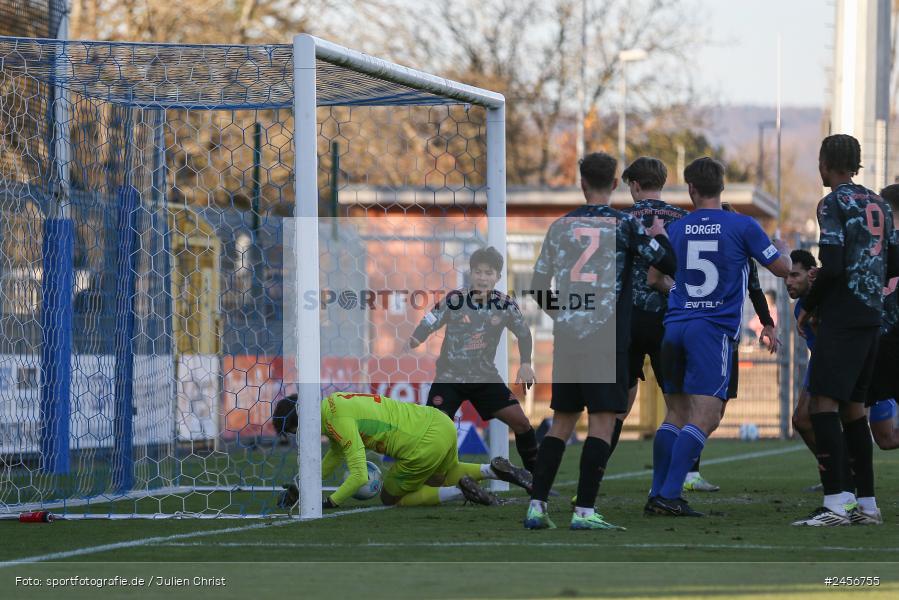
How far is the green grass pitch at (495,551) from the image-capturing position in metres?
5.01

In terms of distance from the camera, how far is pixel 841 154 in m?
7.12

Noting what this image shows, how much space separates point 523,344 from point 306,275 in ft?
5.13

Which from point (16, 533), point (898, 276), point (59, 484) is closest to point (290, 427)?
point (16, 533)

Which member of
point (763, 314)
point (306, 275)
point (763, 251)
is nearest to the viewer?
point (763, 251)

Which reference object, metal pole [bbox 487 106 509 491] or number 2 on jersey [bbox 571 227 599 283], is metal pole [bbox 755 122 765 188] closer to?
metal pole [bbox 487 106 509 491]

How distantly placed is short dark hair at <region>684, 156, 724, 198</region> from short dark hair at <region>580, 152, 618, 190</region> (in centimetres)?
64

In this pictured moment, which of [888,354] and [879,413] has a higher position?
[888,354]

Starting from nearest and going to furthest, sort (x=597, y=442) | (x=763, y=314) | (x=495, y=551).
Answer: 1. (x=495, y=551)
2. (x=597, y=442)
3. (x=763, y=314)

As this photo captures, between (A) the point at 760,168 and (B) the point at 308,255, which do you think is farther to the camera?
(A) the point at 760,168

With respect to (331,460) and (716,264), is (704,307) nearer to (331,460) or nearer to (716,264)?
(716,264)

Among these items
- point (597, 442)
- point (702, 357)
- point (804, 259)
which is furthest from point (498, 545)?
point (804, 259)

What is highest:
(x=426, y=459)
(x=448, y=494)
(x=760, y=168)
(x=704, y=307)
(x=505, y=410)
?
→ (x=760, y=168)

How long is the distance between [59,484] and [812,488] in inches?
206

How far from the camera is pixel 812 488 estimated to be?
953 centimetres
